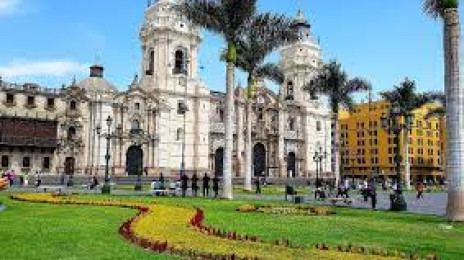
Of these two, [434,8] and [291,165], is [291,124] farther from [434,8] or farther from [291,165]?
[434,8]

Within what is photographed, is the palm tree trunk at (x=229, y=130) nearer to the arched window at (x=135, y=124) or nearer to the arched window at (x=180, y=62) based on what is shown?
the arched window at (x=135, y=124)

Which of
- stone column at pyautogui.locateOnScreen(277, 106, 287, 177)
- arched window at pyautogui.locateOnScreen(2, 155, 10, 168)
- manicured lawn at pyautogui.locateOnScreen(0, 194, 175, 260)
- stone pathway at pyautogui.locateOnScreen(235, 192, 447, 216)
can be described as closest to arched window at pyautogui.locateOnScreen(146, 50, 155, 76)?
stone column at pyautogui.locateOnScreen(277, 106, 287, 177)

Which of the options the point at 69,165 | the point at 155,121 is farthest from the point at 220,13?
the point at 69,165

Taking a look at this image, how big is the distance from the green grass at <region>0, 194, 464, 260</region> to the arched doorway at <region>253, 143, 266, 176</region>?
5562cm

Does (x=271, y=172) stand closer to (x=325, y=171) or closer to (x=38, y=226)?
(x=325, y=171)

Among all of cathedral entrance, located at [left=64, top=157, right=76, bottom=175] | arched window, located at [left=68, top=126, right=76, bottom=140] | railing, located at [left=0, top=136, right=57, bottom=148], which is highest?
arched window, located at [left=68, top=126, right=76, bottom=140]

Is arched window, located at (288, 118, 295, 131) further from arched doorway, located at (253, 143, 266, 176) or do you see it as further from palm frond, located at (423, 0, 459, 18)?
palm frond, located at (423, 0, 459, 18)

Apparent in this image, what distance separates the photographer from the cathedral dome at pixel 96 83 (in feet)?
204

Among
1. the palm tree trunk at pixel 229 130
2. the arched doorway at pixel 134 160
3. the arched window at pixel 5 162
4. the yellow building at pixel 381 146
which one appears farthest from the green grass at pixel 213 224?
the yellow building at pixel 381 146

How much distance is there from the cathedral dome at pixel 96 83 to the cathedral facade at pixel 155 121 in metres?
0.12

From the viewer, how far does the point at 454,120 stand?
18312 millimetres

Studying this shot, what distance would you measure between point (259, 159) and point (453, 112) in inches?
2265

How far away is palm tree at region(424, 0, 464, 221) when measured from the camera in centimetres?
1800

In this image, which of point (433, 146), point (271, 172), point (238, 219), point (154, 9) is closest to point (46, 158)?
point (154, 9)
